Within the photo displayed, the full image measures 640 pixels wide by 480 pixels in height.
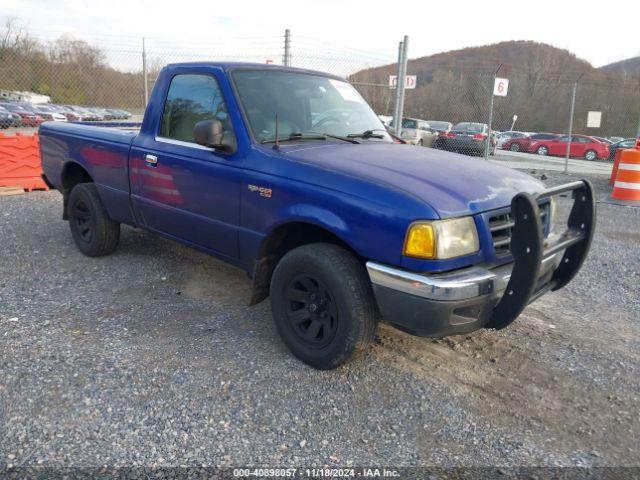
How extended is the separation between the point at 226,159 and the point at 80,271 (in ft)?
7.52

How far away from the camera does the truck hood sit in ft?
9.30

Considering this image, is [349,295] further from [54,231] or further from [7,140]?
[7,140]

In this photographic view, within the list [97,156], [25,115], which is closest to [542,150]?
[25,115]

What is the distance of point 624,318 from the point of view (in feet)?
13.9

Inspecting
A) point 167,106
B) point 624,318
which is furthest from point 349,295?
point 624,318

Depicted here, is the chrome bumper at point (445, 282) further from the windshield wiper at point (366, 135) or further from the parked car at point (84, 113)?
the parked car at point (84, 113)

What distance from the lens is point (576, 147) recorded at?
2798 cm

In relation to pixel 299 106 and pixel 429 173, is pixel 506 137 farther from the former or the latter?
pixel 429 173

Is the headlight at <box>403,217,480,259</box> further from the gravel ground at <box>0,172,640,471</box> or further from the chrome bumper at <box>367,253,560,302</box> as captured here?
the gravel ground at <box>0,172,640,471</box>

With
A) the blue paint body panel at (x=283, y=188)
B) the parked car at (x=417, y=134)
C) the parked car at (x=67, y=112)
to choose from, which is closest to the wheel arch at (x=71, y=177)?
the blue paint body panel at (x=283, y=188)

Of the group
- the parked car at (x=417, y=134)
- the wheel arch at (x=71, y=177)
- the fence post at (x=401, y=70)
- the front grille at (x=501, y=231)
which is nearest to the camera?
the front grille at (x=501, y=231)

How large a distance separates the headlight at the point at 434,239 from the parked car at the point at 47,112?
3121 centimetres

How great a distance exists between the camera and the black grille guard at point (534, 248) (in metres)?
2.63

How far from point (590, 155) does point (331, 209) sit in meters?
28.7
